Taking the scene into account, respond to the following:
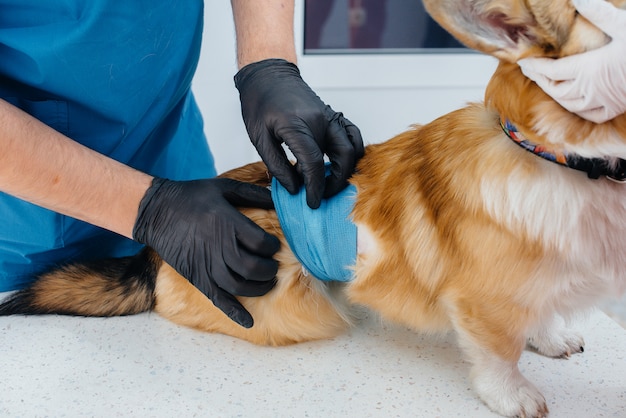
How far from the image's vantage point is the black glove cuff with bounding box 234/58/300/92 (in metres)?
1.27

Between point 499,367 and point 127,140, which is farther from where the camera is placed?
point 127,140

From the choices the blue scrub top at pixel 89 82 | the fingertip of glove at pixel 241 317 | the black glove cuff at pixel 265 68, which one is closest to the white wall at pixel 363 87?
the blue scrub top at pixel 89 82

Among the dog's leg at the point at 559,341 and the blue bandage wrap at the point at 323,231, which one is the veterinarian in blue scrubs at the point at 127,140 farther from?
the dog's leg at the point at 559,341

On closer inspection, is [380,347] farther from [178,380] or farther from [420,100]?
[420,100]

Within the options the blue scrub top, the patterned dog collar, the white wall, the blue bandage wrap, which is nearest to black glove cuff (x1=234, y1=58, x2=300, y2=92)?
the blue scrub top

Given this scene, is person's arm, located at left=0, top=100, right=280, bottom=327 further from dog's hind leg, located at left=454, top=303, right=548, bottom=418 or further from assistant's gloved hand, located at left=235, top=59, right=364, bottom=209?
dog's hind leg, located at left=454, top=303, right=548, bottom=418

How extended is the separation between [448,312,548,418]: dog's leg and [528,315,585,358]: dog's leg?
0.10 metres

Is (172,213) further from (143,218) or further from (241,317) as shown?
(241,317)

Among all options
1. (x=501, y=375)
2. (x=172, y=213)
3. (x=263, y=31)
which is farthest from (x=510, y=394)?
(x=263, y=31)

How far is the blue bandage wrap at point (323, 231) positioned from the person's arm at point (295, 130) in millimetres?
20

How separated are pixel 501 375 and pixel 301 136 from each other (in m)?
0.54

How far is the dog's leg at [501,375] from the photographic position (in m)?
1.01

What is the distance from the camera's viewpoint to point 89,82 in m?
1.21

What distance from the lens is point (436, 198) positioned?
106 cm
